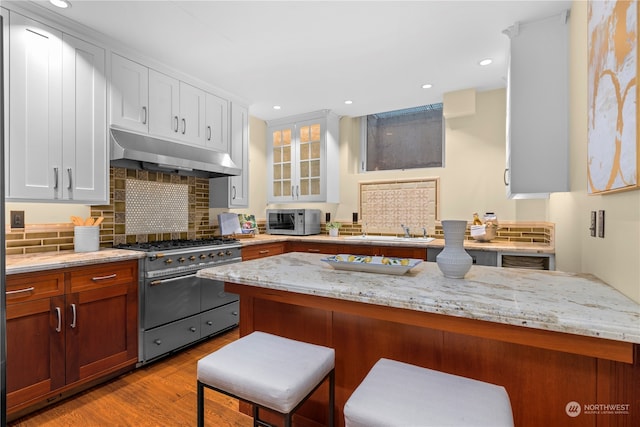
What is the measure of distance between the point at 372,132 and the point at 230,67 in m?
2.07

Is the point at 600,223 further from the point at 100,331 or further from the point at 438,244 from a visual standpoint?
the point at 100,331

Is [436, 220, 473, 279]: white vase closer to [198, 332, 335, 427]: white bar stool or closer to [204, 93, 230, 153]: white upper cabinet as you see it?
[198, 332, 335, 427]: white bar stool

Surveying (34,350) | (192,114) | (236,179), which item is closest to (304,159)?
(236,179)

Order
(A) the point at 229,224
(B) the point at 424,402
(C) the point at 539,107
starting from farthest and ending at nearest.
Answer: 1. (A) the point at 229,224
2. (C) the point at 539,107
3. (B) the point at 424,402

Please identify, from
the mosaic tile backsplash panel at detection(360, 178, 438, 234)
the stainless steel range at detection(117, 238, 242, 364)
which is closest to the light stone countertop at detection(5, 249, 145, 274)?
the stainless steel range at detection(117, 238, 242, 364)

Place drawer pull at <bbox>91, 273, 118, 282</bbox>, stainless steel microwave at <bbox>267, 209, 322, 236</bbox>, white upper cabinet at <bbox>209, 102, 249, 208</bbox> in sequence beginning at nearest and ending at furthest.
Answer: drawer pull at <bbox>91, 273, 118, 282</bbox> < white upper cabinet at <bbox>209, 102, 249, 208</bbox> < stainless steel microwave at <bbox>267, 209, 322, 236</bbox>

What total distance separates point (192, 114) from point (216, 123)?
0.96 ft

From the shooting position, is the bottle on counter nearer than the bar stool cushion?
No

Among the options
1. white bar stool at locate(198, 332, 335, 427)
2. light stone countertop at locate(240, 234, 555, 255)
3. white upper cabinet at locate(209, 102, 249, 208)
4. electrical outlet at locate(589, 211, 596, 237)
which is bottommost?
white bar stool at locate(198, 332, 335, 427)

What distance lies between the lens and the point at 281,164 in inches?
169

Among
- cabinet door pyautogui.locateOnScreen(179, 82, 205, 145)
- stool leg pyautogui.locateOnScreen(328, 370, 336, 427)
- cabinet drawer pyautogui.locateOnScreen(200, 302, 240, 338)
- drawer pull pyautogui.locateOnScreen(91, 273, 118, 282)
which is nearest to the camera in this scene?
stool leg pyautogui.locateOnScreen(328, 370, 336, 427)

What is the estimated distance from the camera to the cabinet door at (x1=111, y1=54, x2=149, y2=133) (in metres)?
2.44

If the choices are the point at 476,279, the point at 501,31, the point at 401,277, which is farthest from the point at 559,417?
the point at 501,31

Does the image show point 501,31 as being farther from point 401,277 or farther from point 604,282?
point 401,277
